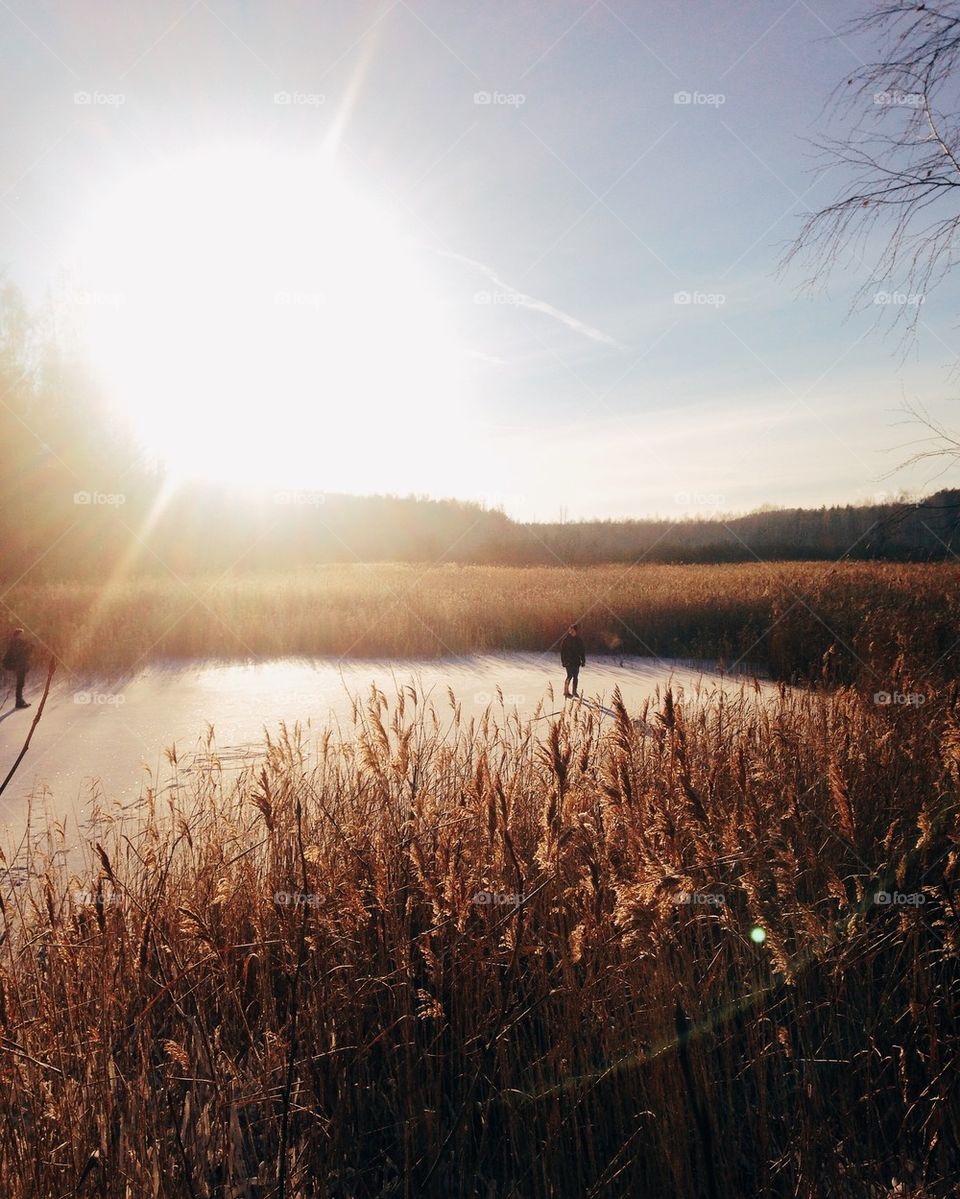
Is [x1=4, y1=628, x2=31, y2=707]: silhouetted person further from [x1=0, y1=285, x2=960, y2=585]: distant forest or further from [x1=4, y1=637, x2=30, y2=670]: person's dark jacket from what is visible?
[x1=0, y1=285, x2=960, y2=585]: distant forest

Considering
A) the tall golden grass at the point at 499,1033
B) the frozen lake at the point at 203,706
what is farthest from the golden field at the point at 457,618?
the tall golden grass at the point at 499,1033

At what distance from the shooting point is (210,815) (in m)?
3.85

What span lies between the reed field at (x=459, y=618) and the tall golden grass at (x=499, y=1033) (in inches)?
323

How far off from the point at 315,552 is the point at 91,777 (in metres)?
38.0

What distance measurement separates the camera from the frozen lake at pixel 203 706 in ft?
17.3

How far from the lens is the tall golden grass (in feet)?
5.72

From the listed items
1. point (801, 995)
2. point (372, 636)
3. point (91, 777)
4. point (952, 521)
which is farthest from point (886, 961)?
point (372, 636)

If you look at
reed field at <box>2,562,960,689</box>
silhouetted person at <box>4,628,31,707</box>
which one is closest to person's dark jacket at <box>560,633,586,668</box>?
reed field at <box>2,562,960,689</box>

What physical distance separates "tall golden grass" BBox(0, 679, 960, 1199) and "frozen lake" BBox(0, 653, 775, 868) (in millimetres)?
1494

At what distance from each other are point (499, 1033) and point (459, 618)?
12291 mm

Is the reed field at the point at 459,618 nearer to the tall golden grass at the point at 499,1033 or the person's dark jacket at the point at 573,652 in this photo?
the person's dark jacket at the point at 573,652

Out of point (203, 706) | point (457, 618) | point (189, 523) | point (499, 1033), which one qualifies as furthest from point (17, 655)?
point (189, 523)

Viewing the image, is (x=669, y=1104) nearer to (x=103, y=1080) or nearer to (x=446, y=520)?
(x=103, y=1080)

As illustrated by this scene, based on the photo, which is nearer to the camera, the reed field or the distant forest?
the reed field
